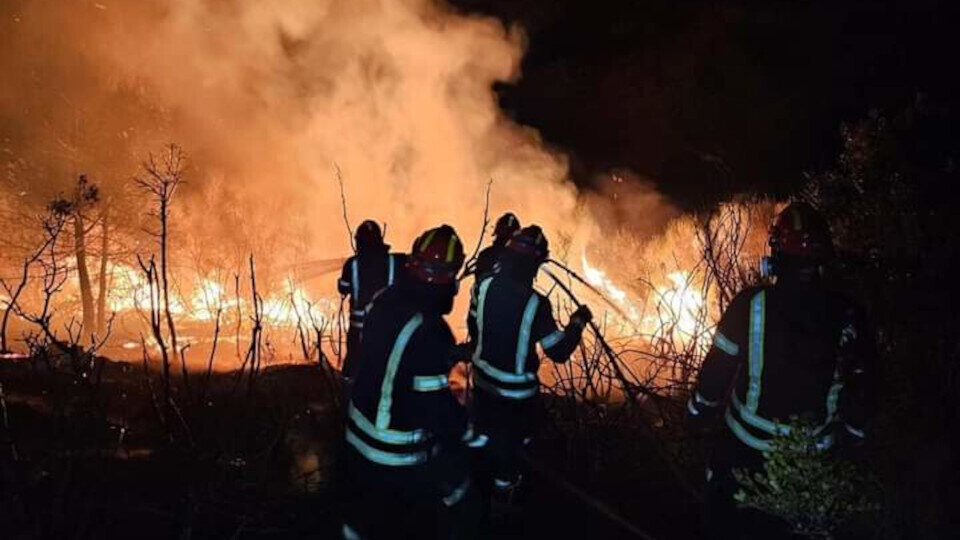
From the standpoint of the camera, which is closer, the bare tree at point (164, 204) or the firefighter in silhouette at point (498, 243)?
the bare tree at point (164, 204)

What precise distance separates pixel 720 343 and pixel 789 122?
1879cm

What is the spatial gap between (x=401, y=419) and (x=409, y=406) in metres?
0.07

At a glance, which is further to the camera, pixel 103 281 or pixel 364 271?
pixel 103 281

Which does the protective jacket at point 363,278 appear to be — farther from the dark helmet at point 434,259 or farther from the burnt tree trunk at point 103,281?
the burnt tree trunk at point 103,281

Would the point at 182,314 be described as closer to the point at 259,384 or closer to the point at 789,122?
the point at 259,384

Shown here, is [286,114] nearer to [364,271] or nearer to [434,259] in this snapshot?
[364,271]

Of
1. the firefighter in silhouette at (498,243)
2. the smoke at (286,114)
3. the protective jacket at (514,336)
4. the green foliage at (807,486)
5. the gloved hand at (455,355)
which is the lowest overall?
the green foliage at (807,486)

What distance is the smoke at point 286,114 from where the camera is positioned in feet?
58.5

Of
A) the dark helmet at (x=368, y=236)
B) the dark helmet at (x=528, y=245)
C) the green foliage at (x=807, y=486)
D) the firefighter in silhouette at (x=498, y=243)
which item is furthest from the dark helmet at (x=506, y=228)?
the green foliage at (x=807, y=486)

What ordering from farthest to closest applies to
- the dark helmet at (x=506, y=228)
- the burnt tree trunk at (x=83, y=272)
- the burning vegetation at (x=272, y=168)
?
the burnt tree trunk at (x=83, y=272)
the burning vegetation at (x=272, y=168)
the dark helmet at (x=506, y=228)

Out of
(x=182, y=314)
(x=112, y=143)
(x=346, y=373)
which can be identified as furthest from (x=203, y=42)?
(x=346, y=373)

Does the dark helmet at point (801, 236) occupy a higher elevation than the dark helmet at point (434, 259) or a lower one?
higher

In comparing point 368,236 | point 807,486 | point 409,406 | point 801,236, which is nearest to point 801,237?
point 801,236

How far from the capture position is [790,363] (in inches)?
130
